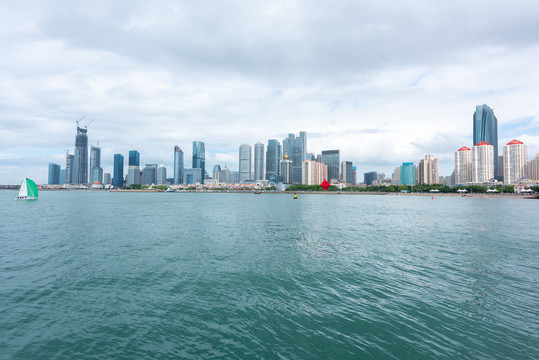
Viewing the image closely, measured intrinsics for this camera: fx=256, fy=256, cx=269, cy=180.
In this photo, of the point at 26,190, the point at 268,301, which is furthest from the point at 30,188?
the point at 268,301

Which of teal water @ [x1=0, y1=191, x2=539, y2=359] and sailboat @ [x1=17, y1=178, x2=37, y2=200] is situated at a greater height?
sailboat @ [x1=17, y1=178, x2=37, y2=200]

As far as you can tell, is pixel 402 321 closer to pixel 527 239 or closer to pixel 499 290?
pixel 499 290

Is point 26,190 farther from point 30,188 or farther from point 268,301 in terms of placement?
point 268,301

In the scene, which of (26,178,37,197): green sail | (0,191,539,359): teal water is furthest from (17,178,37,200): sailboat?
(0,191,539,359): teal water

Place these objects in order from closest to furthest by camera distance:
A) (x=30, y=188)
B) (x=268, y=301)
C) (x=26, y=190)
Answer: (x=268, y=301) < (x=26, y=190) < (x=30, y=188)

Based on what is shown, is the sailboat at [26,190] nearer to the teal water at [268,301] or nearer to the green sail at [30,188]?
the green sail at [30,188]

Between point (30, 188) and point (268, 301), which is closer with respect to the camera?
point (268, 301)

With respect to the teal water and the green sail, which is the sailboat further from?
the teal water

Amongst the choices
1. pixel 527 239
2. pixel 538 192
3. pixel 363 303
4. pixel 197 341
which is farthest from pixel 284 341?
pixel 538 192

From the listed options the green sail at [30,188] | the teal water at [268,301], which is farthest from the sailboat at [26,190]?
the teal water at [268,301]

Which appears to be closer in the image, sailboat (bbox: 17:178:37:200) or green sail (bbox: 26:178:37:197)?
sailboat (bbox: 17:178:37:200)

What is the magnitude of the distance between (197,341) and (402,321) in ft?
36.5

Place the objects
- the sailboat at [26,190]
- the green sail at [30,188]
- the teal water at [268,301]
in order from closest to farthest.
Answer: the teal water at [268,301], the sailboat at [26,190], the green sail at [30,188]

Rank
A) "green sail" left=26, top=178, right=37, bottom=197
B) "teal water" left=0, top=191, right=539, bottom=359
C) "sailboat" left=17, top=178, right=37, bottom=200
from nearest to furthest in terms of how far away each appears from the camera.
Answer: "teal water" left=0, top=191, right=539, bottom=359 → "sailboat" left=17, top=178, right=37, bottom=200 → "green sail" left=26, top=178, right=37, bottom=197
